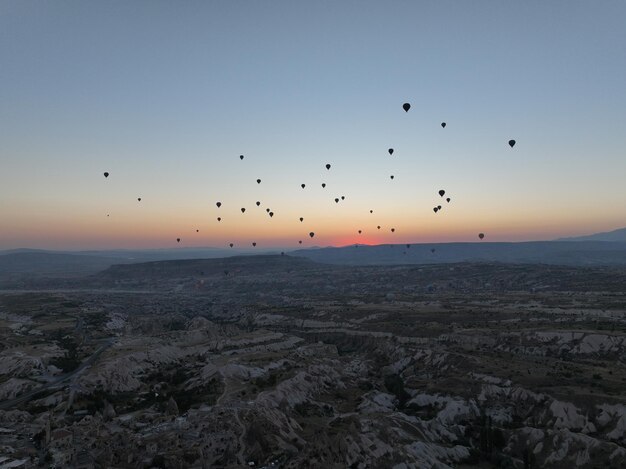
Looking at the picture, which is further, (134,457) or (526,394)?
(526,394)

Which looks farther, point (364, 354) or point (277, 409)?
point (364, 354)

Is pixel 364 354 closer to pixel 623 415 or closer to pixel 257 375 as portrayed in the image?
pixel 257 375

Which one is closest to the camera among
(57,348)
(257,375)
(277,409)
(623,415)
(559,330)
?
(623,415)

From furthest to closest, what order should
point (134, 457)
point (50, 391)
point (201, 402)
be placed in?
point (50, 391) < point (201, 402) < point (134, 457)

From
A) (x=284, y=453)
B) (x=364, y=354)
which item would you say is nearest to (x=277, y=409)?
(x=284, y=453)

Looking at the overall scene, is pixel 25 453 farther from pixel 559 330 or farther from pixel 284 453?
pixel 559 330

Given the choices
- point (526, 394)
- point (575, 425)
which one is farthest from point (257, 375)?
point (575, 425)
